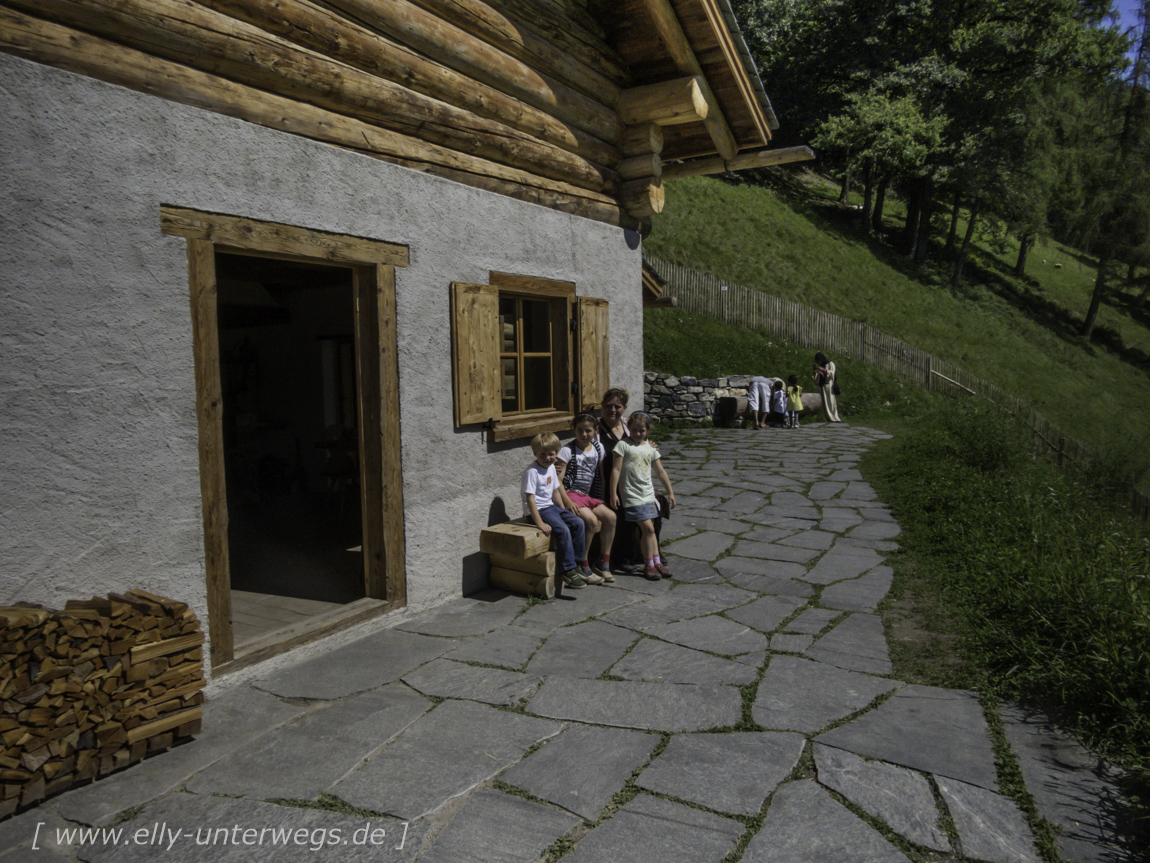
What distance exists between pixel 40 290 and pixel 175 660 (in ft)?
5.33

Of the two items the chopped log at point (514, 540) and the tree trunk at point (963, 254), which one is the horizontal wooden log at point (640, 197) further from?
the tree trunk at point (963, 254)

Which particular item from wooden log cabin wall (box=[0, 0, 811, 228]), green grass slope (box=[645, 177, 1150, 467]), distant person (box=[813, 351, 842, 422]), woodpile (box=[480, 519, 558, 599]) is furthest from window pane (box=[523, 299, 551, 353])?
distant person (box=[813, 351, 842, 422])

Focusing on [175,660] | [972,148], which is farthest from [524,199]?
[972,148]

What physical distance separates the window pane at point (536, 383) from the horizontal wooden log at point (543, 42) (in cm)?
241

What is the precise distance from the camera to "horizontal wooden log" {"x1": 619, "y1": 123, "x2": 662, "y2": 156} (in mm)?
7332

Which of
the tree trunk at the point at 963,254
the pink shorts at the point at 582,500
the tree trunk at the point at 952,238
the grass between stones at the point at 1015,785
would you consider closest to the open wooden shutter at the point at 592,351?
the pink shorts at the point at 582,500

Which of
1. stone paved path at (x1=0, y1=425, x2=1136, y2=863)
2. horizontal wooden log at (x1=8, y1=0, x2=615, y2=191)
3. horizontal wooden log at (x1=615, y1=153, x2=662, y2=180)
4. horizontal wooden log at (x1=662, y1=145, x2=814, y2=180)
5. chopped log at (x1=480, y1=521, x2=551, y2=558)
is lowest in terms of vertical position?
stone paved path at (x1=0, y1=425, x2=1136, y2=863)

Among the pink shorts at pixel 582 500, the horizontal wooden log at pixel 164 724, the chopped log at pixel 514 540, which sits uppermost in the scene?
the pink shorts at pixel 582 500

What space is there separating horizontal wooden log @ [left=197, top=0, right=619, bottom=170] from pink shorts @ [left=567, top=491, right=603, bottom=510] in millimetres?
2889

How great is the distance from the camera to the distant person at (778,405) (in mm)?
16438

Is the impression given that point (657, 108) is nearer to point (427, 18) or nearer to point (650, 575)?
point (427, 18)

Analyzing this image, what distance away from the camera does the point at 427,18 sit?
16.5 feet

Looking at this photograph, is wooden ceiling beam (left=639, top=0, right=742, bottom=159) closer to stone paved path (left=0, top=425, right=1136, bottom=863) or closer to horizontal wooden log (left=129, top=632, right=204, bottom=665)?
stone paved path (left=0, top=425, right=1136, bottom=863)

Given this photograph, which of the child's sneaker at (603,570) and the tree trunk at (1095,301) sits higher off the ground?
the tree trunk at (1095,301)
